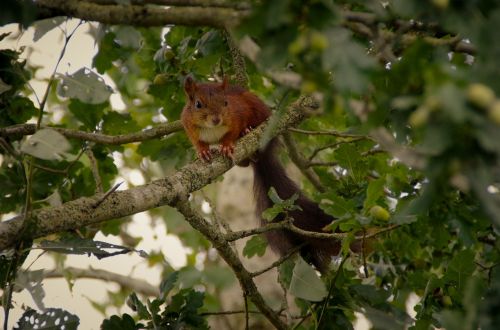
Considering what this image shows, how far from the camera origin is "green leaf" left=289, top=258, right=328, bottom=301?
7.16ft

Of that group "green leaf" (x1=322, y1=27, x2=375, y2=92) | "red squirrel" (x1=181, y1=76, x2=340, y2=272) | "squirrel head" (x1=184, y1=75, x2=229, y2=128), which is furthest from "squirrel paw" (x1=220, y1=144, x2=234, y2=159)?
"green leaf" (x1=322, y1=27, x2=375, y2=92)

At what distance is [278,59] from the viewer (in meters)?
1.06

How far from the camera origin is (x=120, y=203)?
1885 mm

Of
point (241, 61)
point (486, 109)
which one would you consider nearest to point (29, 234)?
point (486, 109)

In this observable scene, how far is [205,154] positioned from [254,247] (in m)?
0.49

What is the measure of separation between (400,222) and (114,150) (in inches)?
65.9

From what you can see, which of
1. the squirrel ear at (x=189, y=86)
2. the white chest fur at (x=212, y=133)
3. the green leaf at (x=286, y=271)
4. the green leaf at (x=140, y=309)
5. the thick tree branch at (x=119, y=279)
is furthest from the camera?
the thick tree branch at (x=119, y=279)

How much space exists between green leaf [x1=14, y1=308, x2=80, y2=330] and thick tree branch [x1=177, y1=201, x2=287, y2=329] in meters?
0.53

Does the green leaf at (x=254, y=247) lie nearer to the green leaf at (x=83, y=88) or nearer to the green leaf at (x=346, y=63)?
the green leaf at (x=83, y=88)

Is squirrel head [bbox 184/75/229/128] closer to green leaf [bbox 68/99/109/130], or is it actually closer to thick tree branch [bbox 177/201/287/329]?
green leaf [bbox 68/99/109/130]

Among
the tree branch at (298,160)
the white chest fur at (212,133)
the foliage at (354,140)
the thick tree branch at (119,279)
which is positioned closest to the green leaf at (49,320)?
the foliage at (354,140)

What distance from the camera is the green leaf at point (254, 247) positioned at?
2752 millimetres

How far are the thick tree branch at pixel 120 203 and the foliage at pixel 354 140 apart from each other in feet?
0.28

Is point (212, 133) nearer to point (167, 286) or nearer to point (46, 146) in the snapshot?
point (167, 286)
